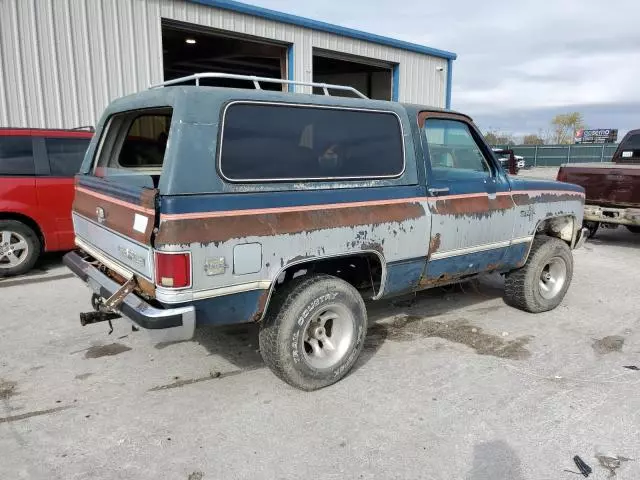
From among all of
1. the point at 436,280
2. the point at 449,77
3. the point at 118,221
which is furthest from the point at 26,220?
the point at 449,77

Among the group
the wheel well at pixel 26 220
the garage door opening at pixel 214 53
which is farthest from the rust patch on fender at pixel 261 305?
the garage door opening at pixel 214 53

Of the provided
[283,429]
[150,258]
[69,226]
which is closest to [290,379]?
[283,429]

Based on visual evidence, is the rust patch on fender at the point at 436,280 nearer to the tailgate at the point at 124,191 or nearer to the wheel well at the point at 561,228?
the wheel well at the point at 561,228

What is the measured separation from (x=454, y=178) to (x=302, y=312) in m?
1.88

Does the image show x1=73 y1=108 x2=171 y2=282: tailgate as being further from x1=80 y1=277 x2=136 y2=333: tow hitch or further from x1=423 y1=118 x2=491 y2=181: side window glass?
x1=423 y1=118 x2=491 y2=181: side window glass

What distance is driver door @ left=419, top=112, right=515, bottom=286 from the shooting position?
4133mm

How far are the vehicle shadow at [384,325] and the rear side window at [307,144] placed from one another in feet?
5.24

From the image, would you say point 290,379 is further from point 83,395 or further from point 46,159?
point 46,159

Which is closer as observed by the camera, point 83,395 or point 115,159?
point 83,395

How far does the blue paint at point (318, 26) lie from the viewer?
402 inches

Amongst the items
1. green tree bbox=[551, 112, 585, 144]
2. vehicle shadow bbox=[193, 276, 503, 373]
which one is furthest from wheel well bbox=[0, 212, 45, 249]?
green tree bbox=[551, 112, 585, 144]

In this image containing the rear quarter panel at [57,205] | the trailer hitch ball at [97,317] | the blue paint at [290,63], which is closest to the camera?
the trailer hitch ball at [97,317]

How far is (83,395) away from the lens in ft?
11.7

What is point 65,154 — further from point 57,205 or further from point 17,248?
point 17,248
